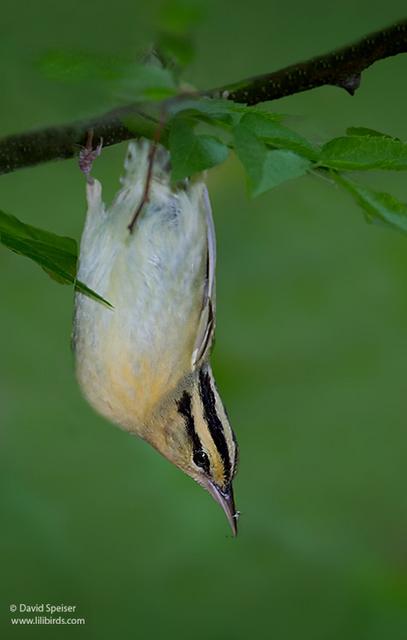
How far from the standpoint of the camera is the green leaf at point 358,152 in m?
1.70

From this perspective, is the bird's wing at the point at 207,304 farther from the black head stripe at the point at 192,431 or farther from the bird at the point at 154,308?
the black head stripe at the point at 192,431

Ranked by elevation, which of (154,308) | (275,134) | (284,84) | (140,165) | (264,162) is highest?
(140,165)

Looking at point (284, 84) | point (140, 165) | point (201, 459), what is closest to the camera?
point (284, 84)

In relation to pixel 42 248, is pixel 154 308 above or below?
above

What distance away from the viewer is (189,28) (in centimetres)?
117

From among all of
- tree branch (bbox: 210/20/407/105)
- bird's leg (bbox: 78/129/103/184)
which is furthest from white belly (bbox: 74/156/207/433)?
tree branch (bbox: 210/20/407/105)

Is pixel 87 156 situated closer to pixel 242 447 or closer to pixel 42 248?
pixel 42 248

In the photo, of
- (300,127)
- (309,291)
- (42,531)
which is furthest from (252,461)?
(300,127)

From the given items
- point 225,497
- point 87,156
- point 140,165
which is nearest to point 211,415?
point 225,497

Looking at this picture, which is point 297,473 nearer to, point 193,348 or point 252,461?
point 252,461

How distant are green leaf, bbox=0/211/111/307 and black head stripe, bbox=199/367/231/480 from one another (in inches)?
56.3

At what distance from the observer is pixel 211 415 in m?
3.19

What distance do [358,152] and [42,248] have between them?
544 mm

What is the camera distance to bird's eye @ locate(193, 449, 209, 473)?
10.8 feet
